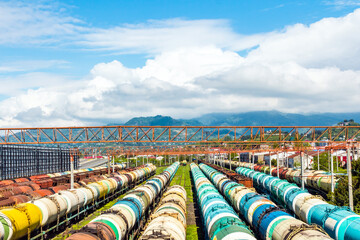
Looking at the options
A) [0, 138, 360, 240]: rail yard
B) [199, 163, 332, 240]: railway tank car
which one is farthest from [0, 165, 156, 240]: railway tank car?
[199, 163, 332, 240]: railway tank car

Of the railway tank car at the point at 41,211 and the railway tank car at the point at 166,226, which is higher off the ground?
the railway tank car at the point at 166,226

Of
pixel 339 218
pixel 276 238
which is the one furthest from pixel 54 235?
pixel 339 218

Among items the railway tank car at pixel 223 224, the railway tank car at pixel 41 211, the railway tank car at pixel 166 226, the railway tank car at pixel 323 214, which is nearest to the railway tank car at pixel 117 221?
the railway tank car at pixel 166 226

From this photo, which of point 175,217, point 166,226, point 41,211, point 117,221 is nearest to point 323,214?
point 175,217

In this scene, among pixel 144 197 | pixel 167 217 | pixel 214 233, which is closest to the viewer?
pixel 214 233

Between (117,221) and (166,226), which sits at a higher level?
(166,226)

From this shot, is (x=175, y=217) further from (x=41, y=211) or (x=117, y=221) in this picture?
(x=41, y=211)

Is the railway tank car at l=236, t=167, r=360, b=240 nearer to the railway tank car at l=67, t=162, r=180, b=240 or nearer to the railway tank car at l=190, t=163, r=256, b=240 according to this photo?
the railway tank car at l=190, t=163, r=256, b=240

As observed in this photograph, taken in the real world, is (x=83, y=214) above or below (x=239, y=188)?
below

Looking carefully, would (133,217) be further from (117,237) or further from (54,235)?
(54,235)

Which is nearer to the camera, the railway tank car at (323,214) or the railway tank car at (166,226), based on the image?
the railway tank car at (166,226)

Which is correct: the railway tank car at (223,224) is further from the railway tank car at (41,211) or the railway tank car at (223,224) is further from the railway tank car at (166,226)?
the railway tank car at (41,211)
